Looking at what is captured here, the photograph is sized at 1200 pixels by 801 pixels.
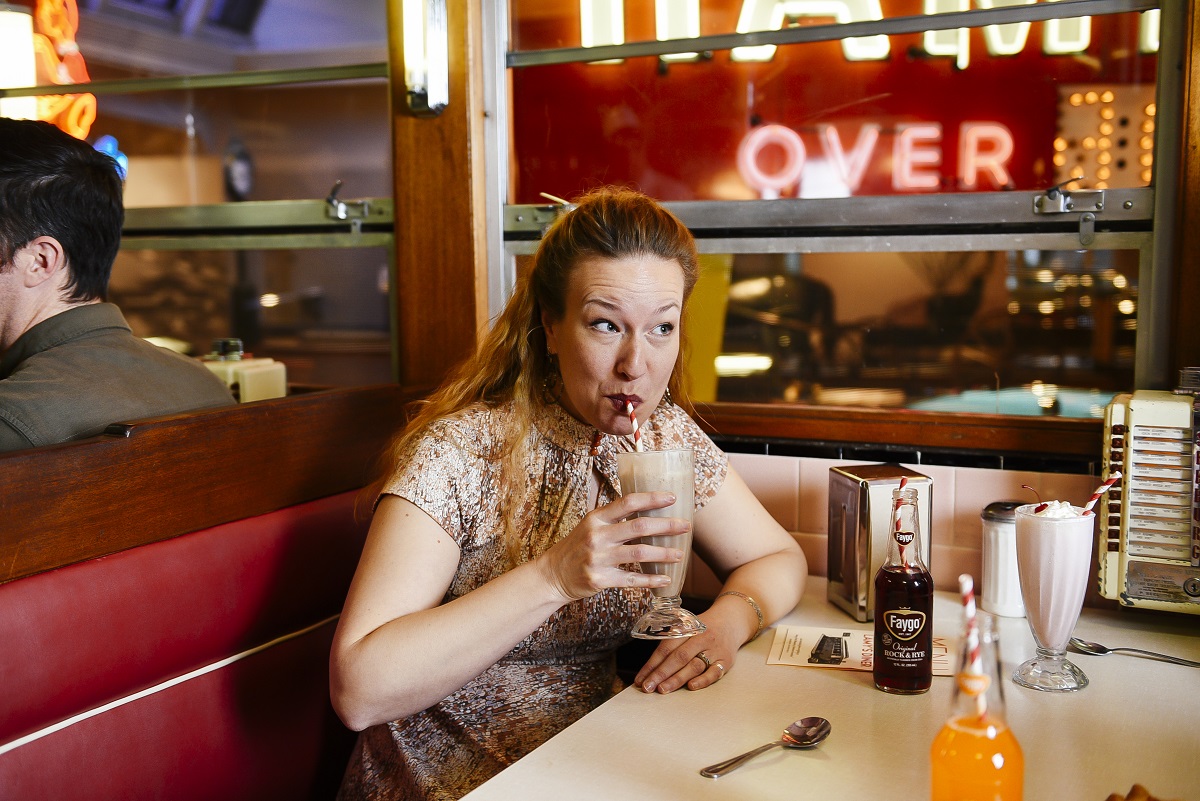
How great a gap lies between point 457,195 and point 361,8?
6248mm

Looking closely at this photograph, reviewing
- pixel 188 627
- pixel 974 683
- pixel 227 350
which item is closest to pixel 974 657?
pixel 974 683

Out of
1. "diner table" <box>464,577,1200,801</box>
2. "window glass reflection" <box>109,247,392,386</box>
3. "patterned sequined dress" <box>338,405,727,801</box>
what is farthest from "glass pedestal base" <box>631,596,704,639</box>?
"window glass reflection" <box>109,247,392,386</box>

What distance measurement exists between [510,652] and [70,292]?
45.8 inches

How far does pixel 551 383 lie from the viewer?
188 centimetres

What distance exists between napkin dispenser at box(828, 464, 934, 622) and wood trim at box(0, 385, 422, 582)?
102 cm

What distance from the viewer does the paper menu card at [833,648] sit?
5.13ft

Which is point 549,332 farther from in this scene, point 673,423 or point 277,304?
point 277,304

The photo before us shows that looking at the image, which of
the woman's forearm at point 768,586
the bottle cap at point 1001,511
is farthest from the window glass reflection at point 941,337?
the woman's forearm at point 768,586

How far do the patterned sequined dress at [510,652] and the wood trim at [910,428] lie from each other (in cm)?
56

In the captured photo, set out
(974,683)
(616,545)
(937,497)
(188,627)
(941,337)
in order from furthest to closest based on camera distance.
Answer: (941,337) < (937,497) < (188,627) < (616,545) < (974,683)

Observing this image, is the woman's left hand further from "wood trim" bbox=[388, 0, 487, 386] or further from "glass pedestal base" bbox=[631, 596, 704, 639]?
"wood trim" bbox=[388, 0, 487, 386]

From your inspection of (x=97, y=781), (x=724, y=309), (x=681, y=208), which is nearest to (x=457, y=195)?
(x=681, y=208)

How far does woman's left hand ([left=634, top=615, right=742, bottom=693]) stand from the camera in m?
1.46

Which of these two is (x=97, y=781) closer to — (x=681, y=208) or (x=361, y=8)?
(x=681, y=208)
